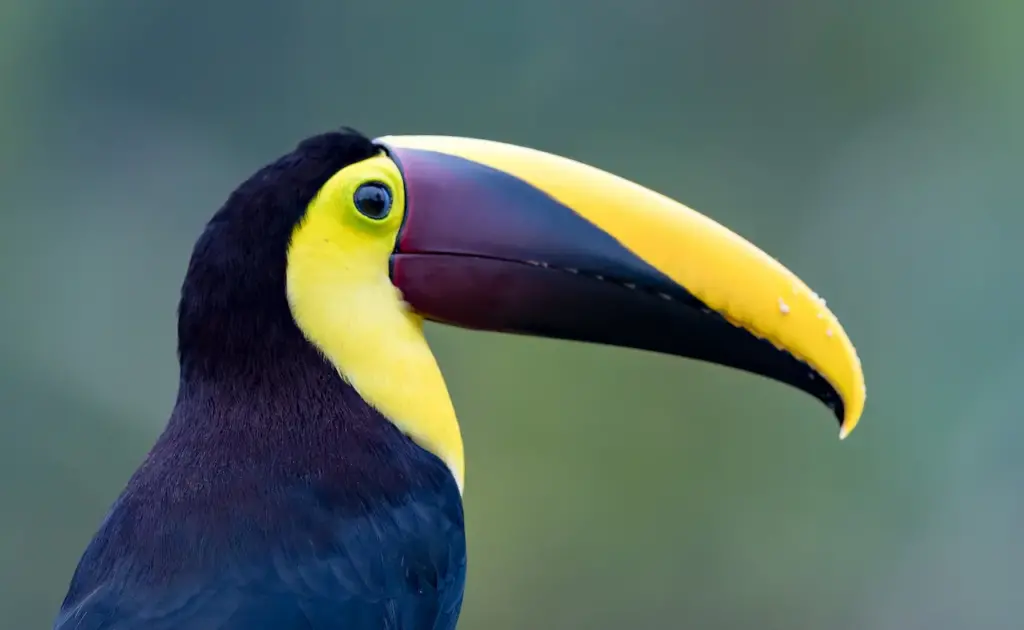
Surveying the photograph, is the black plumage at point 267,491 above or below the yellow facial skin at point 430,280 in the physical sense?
below

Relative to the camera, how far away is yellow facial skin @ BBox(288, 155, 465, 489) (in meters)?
1.34

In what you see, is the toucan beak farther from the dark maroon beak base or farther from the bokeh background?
the bokeh background

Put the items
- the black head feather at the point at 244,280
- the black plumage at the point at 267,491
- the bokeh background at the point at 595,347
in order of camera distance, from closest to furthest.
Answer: the black plumage at the point at 267,491
the black head feather at the point at 244,280
the bokeh background at the point at 595,347

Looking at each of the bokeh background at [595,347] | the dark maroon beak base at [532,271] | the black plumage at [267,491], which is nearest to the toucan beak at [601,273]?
the dark maroon beak base at [532,271]

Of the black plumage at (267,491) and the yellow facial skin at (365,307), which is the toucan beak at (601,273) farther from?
the black plumage at (267,491)

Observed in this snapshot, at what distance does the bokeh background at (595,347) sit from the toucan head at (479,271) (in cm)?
292

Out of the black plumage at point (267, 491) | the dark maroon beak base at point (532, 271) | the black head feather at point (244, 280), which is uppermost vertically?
the dark maroon beak base at point (532, 271)

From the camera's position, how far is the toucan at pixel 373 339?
122 centimetres

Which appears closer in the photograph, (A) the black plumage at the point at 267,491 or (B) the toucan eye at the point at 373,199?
(A) the black plumage at the point at 267,491

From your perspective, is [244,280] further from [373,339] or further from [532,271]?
[532,271]

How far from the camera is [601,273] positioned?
1.40 meters

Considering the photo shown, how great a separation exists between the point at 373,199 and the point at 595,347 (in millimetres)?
3370

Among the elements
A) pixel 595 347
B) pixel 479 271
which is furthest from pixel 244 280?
pixel 595 347

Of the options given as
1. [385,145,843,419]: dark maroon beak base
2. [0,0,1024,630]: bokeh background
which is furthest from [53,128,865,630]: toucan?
[0,0,1024,630]: bokeh background
